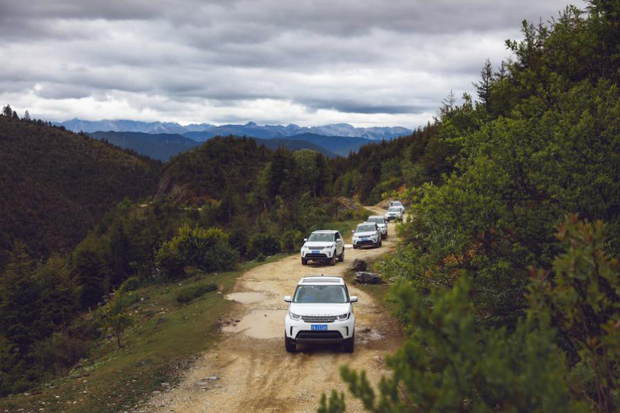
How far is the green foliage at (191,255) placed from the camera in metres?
26.3

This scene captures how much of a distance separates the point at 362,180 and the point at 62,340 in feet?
275

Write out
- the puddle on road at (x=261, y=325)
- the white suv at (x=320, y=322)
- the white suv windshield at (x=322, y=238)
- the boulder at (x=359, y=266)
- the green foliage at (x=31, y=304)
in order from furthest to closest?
the white suv windshield at (x=322, y=238)
the boulder at (x=359, y=266)
the green foliage at (x=31, y=304)
the puddle on road at (x=261, y=325)
the white suv at (x=320, y=322)

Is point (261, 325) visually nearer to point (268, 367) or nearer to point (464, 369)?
point (268, 367)

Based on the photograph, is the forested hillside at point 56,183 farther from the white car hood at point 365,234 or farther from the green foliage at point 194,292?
the green foliage at point 194,292

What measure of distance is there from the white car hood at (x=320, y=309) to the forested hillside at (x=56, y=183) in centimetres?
8436

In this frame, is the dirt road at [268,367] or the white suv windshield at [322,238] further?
the white suv windshield at [322,238]

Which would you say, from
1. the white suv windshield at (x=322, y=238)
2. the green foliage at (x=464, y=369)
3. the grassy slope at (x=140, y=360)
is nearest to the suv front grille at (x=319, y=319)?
the grassy slope at (x=140, y=360)

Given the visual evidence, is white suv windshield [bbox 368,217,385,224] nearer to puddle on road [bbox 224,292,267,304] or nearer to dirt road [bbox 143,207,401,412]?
puddle on road [bbox 224,292,267,304]

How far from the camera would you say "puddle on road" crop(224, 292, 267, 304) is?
18625 millimetres

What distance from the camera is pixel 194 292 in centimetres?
2055

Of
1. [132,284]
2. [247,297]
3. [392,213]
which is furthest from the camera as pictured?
[392,213]

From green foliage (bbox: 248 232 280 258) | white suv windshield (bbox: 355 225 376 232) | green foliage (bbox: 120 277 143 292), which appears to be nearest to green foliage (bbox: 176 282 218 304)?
green foliage (bbox: 120 277 143 292)

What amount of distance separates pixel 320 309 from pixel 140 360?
5.00 meters

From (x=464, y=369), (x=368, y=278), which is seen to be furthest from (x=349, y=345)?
(x=368, y=278)
